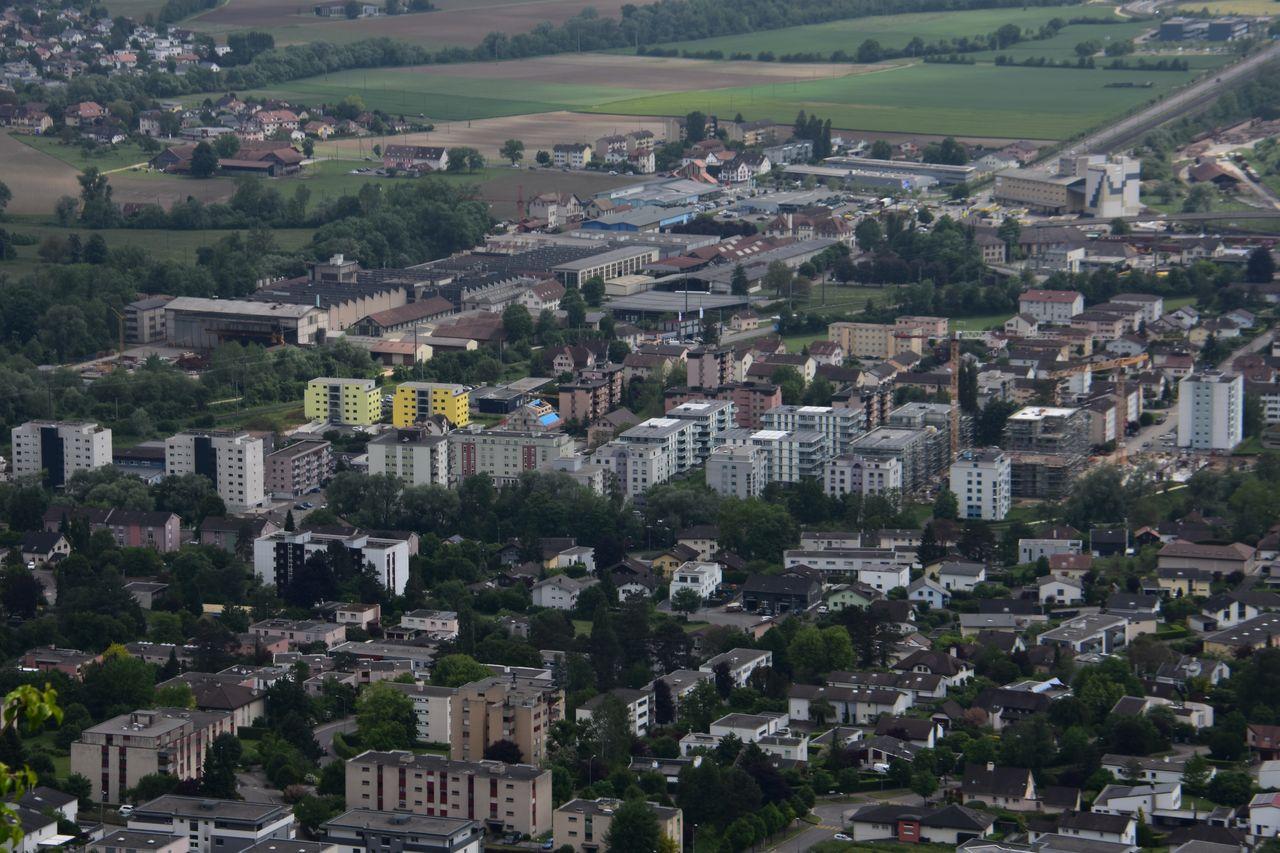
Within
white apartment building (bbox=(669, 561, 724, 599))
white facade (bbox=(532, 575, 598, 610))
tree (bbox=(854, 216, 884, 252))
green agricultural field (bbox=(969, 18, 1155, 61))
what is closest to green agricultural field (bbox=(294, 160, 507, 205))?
tree (bbox=(854, 216, 884, 252))

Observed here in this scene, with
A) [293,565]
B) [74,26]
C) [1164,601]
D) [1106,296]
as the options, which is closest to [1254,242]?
[1106,296]

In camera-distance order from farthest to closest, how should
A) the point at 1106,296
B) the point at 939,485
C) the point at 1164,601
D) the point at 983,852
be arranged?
Result: the point at 1106,296
the point at 939,485
the point at 1164,601
the point at 983,852

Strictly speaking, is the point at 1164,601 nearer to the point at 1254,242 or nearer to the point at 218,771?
the point at 218,771

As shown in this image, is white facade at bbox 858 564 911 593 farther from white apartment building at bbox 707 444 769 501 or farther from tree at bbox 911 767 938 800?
tree at bbox 911 767 938 800

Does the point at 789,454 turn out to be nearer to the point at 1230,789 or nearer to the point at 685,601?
the point at 685,601

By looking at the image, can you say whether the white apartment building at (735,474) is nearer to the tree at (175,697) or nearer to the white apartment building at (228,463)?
the white apartment building at (228,463)

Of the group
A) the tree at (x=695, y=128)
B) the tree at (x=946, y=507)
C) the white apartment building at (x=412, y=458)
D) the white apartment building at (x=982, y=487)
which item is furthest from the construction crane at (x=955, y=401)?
the tree at (x=695, y=128)
